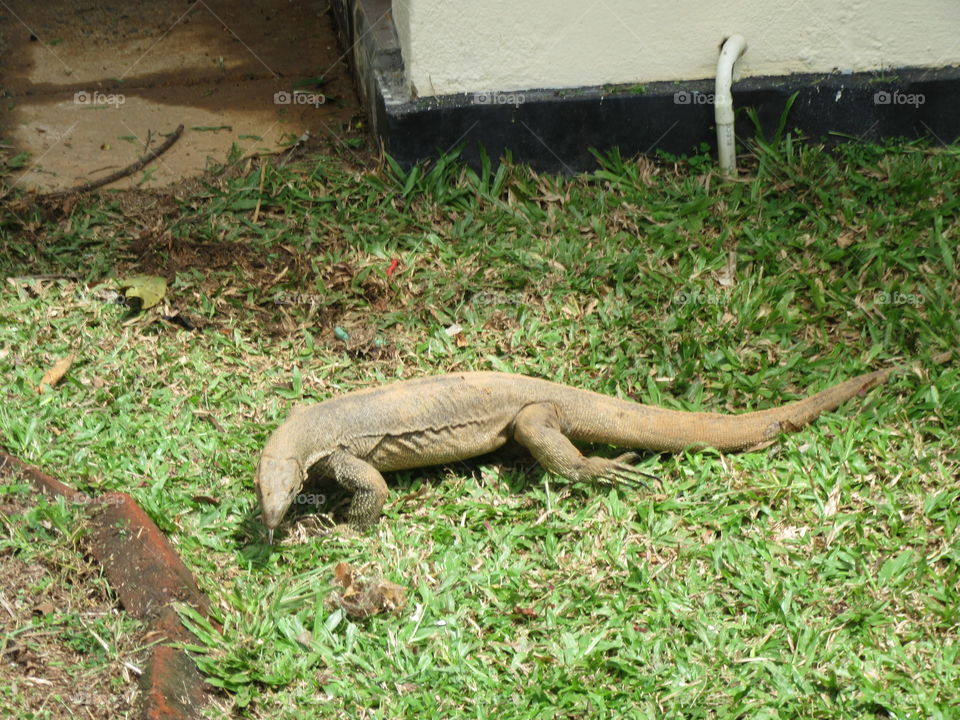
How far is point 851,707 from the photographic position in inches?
145

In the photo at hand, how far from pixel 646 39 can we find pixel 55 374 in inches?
153

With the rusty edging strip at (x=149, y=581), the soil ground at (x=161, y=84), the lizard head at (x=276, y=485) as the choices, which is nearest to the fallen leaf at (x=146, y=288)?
the soil ground at (x=161, y=84)

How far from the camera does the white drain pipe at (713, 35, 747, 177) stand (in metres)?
5.99

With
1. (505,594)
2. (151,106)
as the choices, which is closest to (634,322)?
(505,594)

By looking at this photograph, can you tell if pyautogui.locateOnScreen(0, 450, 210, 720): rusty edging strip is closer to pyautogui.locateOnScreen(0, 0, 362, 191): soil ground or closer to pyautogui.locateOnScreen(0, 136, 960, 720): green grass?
pyautogui.locateOnScreen(0, 136, 960, 720): green grass

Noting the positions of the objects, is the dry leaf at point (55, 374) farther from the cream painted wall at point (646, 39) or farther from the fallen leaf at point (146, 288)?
the cream painted wall at point (646, 39)

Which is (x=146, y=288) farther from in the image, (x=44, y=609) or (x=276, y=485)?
(x=44, y=609)

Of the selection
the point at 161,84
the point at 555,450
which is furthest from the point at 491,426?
the point at 161,84

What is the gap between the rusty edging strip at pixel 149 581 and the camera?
3584 mm

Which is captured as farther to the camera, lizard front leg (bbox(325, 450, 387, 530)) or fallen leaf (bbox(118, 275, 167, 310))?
fallen leaf (bbox(118, 275, 167, 310))

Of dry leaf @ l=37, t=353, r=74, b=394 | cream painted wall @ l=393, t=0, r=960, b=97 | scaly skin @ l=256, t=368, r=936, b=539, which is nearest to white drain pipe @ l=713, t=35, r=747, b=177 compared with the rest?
cream painted wall @ l=393, t=0, r=960, b=97

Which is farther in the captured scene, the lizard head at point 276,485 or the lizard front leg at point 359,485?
the lizard front leg at point 359,485

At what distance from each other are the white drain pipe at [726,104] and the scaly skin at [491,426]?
6.52 feet

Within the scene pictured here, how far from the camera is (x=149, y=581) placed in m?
3.97
